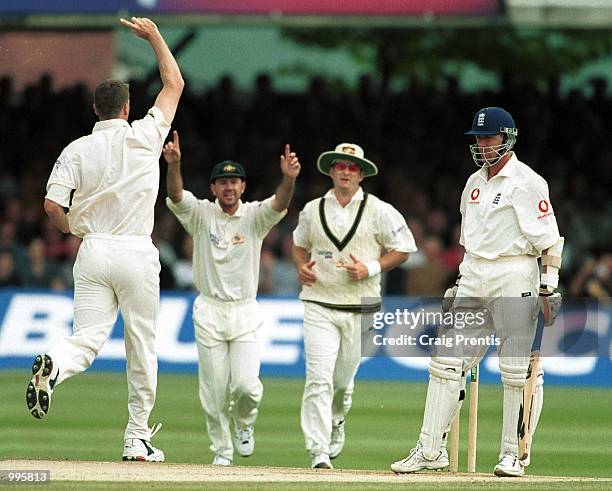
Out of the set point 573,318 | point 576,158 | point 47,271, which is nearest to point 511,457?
point 573,318

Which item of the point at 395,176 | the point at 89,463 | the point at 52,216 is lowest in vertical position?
the point at 89,463

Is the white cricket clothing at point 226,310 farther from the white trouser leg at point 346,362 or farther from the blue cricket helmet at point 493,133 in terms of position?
the blue cricket helmet at point 493,133

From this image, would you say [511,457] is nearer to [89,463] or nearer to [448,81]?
[89,463]

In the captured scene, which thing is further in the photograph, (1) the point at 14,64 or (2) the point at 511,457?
(1) the point at 14,64

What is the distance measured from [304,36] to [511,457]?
1673cm

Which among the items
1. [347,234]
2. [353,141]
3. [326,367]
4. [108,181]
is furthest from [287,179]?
[353,141]

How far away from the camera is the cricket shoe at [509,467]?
33.3 feet

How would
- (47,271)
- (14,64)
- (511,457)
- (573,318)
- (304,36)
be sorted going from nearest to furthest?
(511,457), (573,318), (47,271), (14,64), (304,36)

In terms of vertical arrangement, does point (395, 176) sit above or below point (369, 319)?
above

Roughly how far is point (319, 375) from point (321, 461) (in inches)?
25.8

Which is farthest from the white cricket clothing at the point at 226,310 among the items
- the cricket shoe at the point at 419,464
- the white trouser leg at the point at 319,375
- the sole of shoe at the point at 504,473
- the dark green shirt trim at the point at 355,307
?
the sole of shoe at the point at 504,473

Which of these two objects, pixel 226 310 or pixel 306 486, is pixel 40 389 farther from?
pixel 226 310

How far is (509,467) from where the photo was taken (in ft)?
33.3

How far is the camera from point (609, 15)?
1805 centimetres
